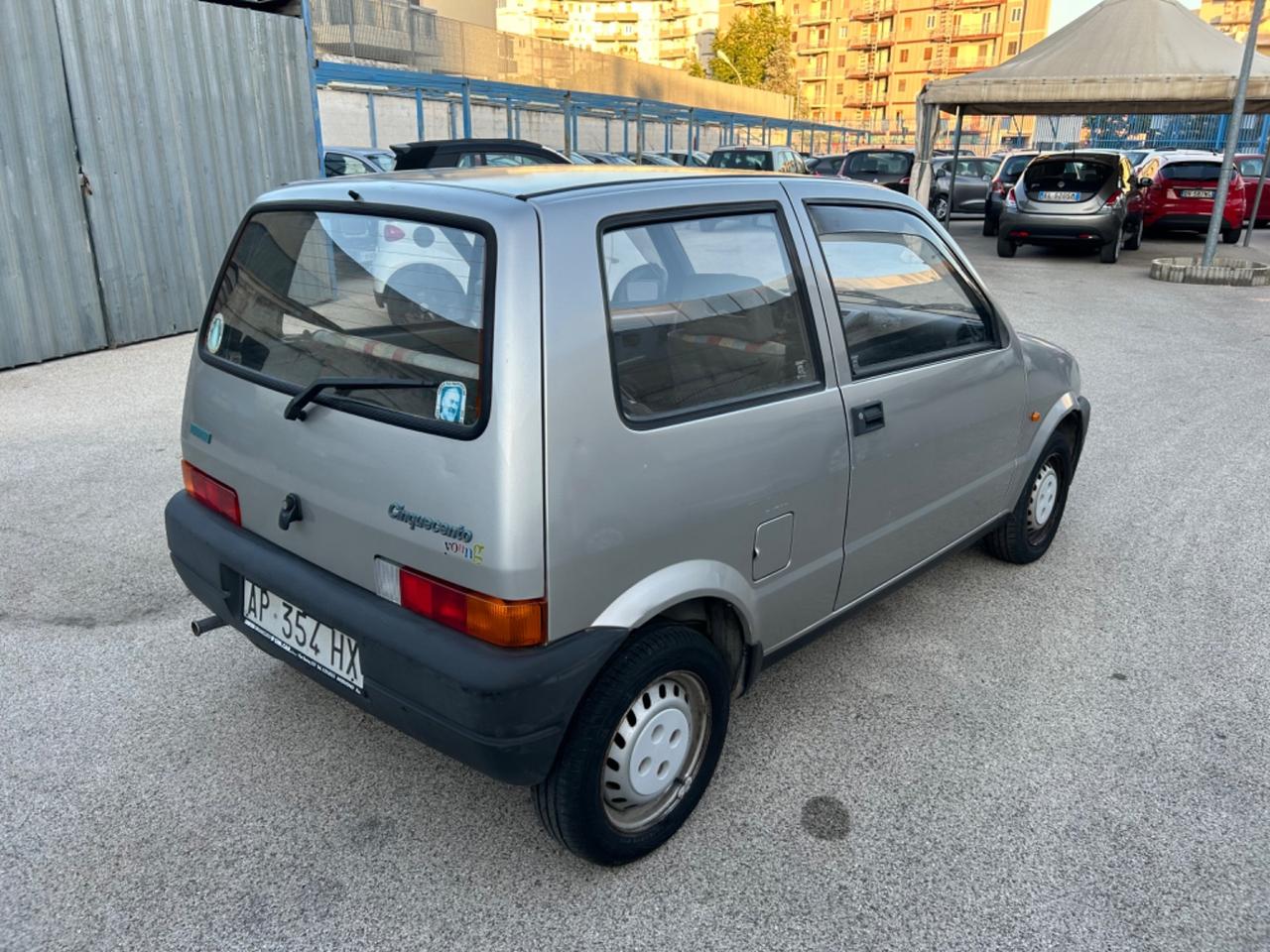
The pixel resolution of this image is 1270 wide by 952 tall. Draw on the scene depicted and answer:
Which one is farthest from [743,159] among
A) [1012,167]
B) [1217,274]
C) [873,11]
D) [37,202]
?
[873,11]

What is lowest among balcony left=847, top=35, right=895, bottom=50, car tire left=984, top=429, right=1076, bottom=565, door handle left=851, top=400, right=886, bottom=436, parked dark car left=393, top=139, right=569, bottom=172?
car tire left=984, top=429, right=1076, bottom=565

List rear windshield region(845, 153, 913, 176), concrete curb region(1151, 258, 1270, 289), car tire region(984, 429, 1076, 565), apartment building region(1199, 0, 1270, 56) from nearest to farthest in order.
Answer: car tire region(984, 429, 1076, 565) < concrete curb region(1151, 258, 1270, 289) < rear windshield region(845, 153, 913, 176) < apartment building region(1199, 0, 1270, 56)

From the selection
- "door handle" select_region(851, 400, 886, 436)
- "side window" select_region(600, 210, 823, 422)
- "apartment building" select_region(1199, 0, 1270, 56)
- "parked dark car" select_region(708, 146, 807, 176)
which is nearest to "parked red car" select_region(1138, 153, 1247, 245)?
"parked dark car" select_region(708, 146, 807, 176)

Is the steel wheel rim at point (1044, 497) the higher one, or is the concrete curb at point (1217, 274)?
the steel wheel rim at point (1044, 497)

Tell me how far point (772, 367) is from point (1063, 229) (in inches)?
536

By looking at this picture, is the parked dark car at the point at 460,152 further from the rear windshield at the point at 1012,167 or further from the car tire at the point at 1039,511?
the rear windshield at the point at 1012,167

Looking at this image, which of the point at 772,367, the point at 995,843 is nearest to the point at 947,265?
the point at 772,367

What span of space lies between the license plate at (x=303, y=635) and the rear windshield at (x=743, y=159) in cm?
1739

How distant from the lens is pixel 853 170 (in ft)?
63.3

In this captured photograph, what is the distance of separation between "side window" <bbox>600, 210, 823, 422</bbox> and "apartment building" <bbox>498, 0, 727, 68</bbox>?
10712 centimetres

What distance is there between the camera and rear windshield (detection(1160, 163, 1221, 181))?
16.2 metres

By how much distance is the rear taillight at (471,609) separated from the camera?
79.3 inches

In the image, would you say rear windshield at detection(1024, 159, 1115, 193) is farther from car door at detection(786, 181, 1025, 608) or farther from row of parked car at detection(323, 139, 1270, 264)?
car door at detection(786, 181, 1025, 608)

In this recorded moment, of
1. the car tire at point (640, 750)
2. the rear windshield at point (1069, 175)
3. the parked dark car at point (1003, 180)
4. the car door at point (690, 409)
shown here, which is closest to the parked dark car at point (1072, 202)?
the rear windshield at point (1069, 175)
